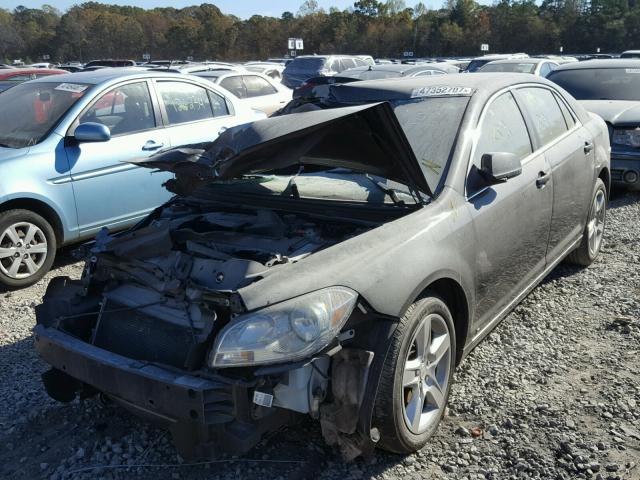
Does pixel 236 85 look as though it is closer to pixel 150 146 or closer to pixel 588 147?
pixel 150 146

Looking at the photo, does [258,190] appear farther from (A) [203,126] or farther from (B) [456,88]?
(A) [203,126]

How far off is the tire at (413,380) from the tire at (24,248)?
373cm

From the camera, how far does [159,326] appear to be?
2.91 meters

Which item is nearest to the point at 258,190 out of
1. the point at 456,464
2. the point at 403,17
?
the point at 456,464

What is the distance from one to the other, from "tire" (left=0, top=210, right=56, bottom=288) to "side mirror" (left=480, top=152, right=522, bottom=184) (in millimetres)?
3823

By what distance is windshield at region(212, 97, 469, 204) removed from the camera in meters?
3.44

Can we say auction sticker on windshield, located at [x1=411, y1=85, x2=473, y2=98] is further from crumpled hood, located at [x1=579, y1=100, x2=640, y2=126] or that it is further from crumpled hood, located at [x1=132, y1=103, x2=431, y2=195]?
crumpled hood, located at [x1=579, y1=100, x2=640, y2=126]

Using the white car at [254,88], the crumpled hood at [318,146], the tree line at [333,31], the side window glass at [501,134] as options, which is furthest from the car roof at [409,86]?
the tree line at [333,31]

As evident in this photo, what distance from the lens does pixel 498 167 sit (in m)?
3.40

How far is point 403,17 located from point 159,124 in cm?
7787

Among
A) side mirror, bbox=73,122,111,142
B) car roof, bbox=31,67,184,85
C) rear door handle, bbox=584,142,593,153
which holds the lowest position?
rear door handle, bbox=584,142,593,153

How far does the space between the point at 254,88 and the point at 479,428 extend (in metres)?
9.94

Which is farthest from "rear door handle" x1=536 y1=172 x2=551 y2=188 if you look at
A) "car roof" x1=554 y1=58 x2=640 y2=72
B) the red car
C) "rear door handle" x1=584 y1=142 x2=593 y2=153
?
the red car

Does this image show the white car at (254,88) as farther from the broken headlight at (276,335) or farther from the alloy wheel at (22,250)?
the broken headlight at (276,335)
